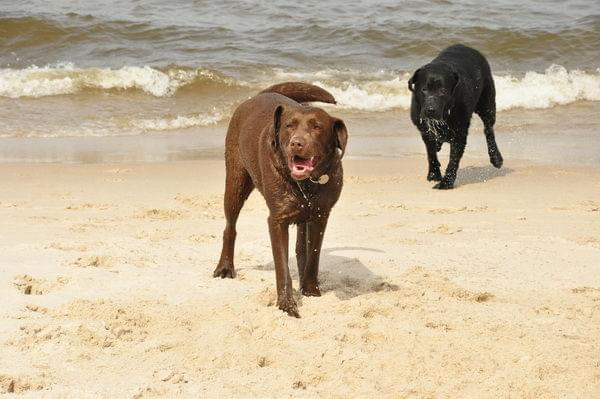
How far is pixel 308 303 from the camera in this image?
5.24 m

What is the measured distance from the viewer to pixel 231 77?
1688cm

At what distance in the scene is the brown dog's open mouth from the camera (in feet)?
15.5

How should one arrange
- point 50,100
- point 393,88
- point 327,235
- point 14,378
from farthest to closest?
point 393,88 < point 50,100 < point 327,235 < point 14,378

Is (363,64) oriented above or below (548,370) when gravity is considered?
below

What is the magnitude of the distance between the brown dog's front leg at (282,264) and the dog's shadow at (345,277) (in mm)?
399

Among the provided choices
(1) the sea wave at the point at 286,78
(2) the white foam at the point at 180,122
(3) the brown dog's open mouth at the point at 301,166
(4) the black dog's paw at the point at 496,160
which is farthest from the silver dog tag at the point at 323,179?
(1) the sea wave at the point at 286,78

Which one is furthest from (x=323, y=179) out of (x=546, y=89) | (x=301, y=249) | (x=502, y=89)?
(x=546, y=89)

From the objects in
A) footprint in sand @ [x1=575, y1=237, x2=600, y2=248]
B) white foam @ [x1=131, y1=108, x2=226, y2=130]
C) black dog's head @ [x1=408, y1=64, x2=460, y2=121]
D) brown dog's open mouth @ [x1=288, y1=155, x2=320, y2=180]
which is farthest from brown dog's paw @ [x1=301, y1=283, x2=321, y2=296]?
white foam @ [x1=131, y1=108, x2=226, y2=130]

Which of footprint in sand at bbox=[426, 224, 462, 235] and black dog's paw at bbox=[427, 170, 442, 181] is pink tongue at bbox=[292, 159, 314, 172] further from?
black dog's paw at bbox=[427, 170, 442, 181]

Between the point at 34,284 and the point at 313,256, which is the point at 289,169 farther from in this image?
the point at 34,284

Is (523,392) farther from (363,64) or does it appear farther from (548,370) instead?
(363,64)

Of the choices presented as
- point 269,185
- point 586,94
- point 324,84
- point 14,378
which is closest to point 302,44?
point 324,84

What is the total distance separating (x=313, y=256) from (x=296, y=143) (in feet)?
2.97

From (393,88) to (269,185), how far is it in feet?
38.2
